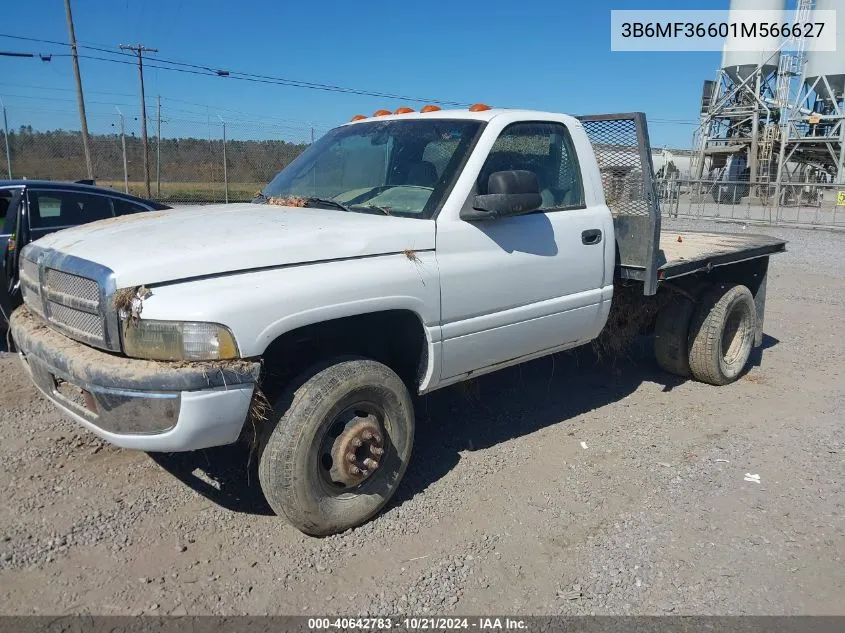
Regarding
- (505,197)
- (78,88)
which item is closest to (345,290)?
(505,197)

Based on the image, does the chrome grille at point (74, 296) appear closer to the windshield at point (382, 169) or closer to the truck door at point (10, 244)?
the windshield at point (382, 169)

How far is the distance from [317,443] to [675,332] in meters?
3.83

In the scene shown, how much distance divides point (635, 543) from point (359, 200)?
2422 mm

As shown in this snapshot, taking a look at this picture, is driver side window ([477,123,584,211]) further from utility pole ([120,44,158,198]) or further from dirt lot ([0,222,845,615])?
utility pole ([120,44,158,198])

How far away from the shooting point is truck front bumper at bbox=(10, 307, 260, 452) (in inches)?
110

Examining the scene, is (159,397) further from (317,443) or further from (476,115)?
(476,115)

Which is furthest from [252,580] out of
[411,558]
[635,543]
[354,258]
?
[635,543]

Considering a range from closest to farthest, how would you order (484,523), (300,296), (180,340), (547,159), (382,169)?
(180,340)
(300,296)
(484,523)
(382,169)
(547,159)

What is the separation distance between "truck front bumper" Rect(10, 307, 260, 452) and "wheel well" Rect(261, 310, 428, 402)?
14.3 inches

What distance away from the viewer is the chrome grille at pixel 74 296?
286 centimetres

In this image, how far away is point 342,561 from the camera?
3.21 meters

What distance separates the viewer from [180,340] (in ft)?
9.13

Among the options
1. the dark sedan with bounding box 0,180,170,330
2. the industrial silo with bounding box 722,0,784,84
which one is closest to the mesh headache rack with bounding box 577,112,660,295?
the dark sedan with bounding box 0,180,170,330

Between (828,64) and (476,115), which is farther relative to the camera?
(828,64)
